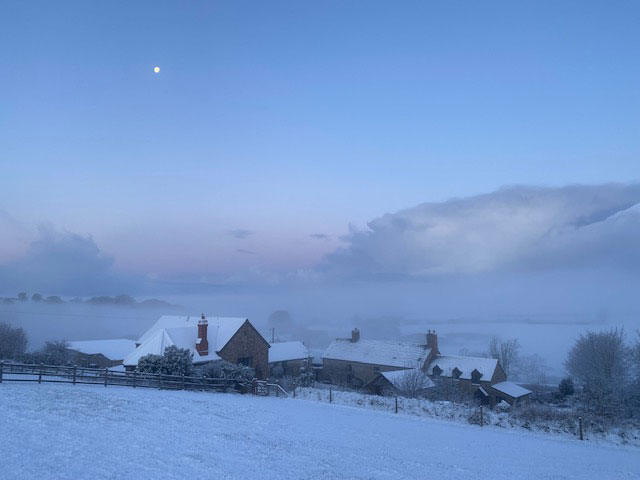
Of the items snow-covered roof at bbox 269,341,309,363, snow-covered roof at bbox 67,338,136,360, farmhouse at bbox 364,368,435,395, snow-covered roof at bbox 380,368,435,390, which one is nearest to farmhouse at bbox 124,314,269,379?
snow-covered roof at bbox 269,341,309,363

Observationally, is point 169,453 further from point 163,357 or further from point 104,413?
point 163,357

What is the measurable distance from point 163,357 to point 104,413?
14651 millimetres

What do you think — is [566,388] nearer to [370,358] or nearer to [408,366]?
[408,366]

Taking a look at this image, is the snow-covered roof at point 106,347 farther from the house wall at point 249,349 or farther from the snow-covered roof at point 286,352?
the house wall at point 249,349

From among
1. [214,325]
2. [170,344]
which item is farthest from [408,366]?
[170,344]

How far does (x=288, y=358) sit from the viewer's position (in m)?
57.5

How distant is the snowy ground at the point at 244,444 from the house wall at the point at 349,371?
32097 millimetres

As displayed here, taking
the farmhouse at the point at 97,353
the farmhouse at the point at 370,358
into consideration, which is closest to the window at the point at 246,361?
the farmhouse at the point at 370,358

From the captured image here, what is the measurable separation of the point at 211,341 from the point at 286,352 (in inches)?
779


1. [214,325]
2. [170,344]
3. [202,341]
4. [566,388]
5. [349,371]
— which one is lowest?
[566,388]

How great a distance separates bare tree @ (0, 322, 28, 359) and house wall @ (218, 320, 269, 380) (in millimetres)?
24849

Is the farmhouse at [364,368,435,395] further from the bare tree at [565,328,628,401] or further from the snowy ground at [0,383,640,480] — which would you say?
the bare tree at [565,328,628,401]

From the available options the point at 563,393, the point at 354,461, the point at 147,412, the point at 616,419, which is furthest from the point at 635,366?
the point at 147,412

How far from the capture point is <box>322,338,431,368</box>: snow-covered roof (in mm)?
54688
